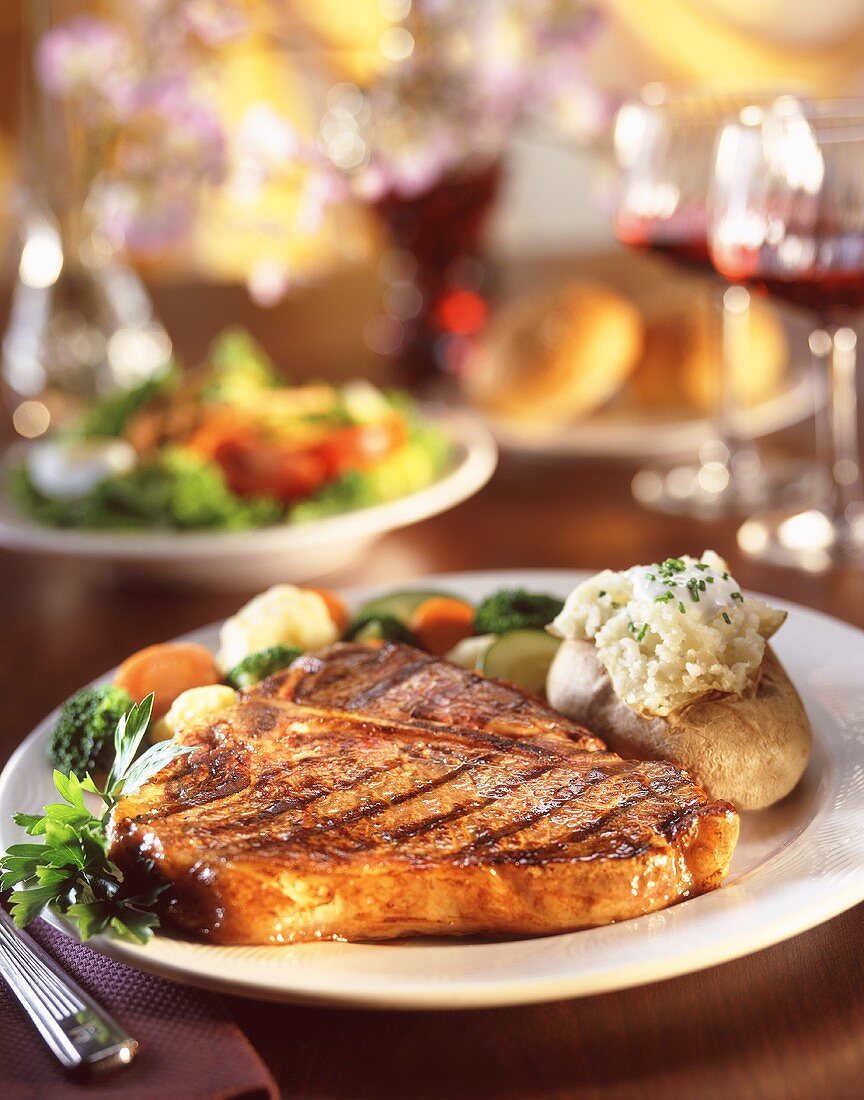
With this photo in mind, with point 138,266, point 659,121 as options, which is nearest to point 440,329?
point 659,121

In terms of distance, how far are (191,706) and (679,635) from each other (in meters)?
0.61

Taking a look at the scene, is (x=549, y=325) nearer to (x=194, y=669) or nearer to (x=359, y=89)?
(x=359, y=89)

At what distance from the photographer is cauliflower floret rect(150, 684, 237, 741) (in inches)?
63.0

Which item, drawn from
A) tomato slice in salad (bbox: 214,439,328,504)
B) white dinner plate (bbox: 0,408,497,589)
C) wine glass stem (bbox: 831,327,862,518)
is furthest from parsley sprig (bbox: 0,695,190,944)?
wine glass stem (bbox: 831,327,862,518)

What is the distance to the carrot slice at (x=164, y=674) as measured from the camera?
67.5 inches

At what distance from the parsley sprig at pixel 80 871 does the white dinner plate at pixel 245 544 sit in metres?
1.01

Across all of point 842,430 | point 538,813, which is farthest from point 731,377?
point 538,813

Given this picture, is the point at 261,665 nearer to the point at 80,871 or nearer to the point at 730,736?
the point at 80,871

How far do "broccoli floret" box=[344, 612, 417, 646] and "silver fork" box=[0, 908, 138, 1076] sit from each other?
74cm

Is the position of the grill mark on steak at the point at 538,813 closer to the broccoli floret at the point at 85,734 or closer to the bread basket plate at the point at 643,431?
the broccoli floret at the point at 85,734

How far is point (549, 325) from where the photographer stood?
3.11 meters

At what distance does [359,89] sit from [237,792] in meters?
2.19

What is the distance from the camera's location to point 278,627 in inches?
71.3

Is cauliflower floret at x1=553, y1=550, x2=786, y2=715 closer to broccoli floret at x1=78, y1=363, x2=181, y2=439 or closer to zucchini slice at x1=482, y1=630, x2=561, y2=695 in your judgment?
zucchini slice at x1=482, y1=630, x2=561, y2=695
